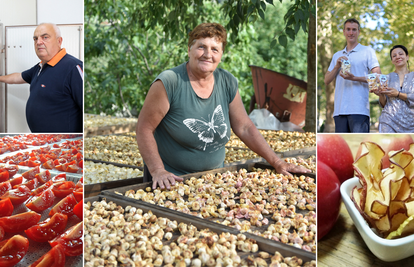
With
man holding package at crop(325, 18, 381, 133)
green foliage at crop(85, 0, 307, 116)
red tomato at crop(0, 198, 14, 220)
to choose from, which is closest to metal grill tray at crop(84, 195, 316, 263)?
red tomato at crop(0, 198, 14, 220)

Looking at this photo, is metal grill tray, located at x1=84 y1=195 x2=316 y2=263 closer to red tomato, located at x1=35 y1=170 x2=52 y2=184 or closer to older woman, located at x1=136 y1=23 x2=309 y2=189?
red tomato, located at x1=35 y1=170 x2=52 y2=184

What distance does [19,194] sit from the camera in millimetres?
1160

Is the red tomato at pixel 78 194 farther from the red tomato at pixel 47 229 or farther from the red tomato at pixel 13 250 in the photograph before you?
the red tomato at pixel 13 250

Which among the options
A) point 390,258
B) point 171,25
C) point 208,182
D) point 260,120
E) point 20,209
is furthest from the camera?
point 260,120

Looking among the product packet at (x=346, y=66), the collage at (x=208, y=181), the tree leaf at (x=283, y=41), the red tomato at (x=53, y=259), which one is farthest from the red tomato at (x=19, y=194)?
the tree leaf at (x=283, y=41)

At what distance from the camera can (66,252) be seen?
1021 millimetres

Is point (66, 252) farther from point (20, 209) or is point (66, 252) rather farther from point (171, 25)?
point (171, 25)

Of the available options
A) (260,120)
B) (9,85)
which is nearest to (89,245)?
(9,85)

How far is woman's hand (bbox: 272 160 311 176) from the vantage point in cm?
165

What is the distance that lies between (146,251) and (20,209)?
511mm

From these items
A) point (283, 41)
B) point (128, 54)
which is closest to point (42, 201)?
point (283, 41)

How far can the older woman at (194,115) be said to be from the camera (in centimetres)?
168

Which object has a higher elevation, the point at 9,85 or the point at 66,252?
the point at 9,85

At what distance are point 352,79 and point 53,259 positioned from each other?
1.07m
